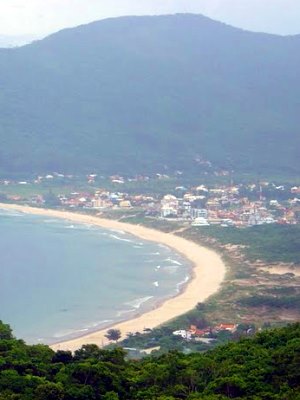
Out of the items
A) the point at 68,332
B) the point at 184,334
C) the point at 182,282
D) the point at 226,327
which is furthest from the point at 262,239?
the point at 184,334

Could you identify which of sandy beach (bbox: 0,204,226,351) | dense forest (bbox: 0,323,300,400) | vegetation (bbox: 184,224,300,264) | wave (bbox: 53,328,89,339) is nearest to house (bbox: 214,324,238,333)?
sandy beach (bbox: 0,204,226,351)

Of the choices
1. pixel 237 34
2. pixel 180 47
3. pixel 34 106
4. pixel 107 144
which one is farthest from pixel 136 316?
pixel 237 34

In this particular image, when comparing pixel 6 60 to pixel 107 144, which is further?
pixel 6 60

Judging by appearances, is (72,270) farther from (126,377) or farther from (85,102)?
(85,102)

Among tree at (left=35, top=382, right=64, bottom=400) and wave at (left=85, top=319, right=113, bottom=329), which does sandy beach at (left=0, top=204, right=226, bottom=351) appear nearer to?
wave at (left=85, top=319, right=113, bottom=329)

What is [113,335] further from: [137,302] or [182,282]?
[182,282]

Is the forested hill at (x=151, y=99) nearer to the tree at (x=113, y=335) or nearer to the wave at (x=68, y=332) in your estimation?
the wave at (x=68, y=332)
